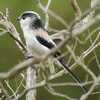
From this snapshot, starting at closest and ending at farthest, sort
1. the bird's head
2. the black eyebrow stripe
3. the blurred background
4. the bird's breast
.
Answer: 1. the black eyebrow stripe
2. the bird's breast
3. the bird's head
4. the blurred background

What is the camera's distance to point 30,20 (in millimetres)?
5219

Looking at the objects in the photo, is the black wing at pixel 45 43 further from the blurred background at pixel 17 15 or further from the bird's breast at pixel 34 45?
the blurred background at pixel 17 15

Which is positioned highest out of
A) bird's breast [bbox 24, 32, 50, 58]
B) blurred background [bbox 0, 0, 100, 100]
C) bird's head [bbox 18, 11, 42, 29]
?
bird's head [bbox 18, 11, 42, 29]

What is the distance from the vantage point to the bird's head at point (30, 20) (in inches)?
204

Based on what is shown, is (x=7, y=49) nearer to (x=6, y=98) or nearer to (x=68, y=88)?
(x=68, y=88)

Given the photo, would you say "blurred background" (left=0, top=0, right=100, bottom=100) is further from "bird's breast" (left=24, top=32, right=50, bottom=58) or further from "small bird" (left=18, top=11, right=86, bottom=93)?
"bird's breast" (left=24, top=32, right=50, bottom=58)

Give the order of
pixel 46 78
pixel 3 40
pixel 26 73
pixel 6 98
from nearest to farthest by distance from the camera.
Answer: pixel 46 78 < pixel 6 98 < pixel 26 73 < pixel 3 40

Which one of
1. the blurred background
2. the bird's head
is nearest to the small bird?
the bird's head

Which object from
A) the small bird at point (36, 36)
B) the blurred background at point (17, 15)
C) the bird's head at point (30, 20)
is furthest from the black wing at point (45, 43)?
the blurred background at point (17, 15)

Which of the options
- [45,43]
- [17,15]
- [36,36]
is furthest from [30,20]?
[17,15]

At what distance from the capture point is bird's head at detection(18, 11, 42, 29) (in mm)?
5191

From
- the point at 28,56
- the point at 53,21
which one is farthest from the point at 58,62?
the point at 53,21

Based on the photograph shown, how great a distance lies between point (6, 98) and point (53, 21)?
3933mm

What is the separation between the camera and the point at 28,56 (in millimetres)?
4434
